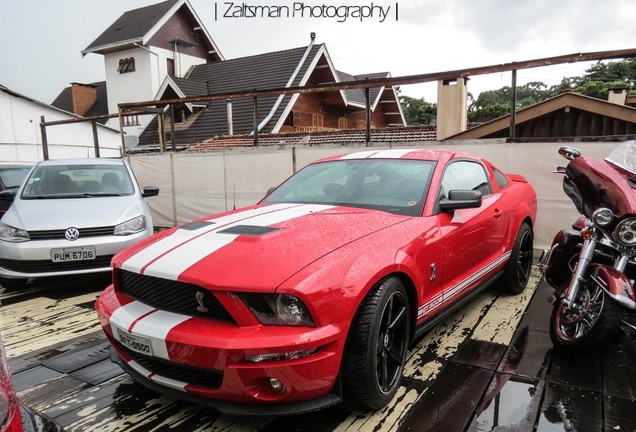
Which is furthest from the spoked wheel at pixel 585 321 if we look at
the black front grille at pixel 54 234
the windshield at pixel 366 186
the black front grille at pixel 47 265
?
the black front grille at pixel 54 234

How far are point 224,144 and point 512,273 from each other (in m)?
9.77

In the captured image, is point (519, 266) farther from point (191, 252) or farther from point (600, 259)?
point (191, 252)

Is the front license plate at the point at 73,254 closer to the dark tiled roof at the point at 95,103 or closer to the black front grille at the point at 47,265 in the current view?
the black front grille at the point at 47,265

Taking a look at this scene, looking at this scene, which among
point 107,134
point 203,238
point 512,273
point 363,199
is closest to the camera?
point 203,238

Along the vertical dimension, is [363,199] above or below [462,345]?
above

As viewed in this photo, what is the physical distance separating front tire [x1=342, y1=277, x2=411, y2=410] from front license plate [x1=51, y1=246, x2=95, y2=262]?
11.1 feet

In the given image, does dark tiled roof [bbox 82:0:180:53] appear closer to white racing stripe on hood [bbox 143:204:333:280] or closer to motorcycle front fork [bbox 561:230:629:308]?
white racing stripe on hood [bbox 143:204:333:280]

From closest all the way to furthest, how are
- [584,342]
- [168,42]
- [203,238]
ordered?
[203,238] → [584,342] → [168,42]

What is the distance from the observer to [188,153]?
825 centimetres

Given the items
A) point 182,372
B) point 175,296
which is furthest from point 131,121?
point 182,372

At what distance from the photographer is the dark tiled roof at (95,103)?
30.3m

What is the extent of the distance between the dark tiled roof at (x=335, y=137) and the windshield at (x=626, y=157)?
3.89m

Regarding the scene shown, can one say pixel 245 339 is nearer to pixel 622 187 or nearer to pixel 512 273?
pixel 622 187

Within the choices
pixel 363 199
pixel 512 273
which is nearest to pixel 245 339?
pixel 363 199
